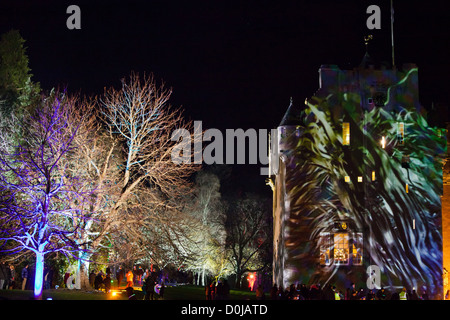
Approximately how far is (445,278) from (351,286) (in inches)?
329

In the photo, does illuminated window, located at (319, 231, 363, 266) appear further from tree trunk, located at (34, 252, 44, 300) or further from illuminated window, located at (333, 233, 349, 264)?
tree trunk, located at (34, 252, 44, 300)

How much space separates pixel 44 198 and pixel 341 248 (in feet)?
62.5

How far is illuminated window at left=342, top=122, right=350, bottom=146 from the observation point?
40.2m

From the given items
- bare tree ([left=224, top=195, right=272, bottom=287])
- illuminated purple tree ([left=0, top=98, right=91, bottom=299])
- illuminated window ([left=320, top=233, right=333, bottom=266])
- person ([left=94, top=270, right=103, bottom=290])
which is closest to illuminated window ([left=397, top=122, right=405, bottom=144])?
illuminated window ([left=320, top=233, right=333, bottom=266])

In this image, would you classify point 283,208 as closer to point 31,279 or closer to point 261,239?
point 31,279

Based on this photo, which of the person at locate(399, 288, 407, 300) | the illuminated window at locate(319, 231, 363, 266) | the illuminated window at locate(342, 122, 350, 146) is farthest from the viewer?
the illuminated window at locate(342, 122, 350, 146)

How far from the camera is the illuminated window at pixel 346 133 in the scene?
132ft

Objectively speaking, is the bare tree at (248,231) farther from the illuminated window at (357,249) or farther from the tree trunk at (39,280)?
the tree trunk at (39,280)

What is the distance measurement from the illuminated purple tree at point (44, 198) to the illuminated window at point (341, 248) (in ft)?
51.9

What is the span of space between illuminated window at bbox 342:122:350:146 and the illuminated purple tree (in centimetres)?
1710

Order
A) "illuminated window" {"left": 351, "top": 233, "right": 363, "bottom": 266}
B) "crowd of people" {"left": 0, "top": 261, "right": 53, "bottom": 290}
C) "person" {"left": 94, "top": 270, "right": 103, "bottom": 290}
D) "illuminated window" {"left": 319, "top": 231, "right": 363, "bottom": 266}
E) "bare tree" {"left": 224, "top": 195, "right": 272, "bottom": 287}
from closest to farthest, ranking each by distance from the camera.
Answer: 1. "person" {"left": 94, "top": 270, "right": 103, "bottom": 290}
2. "crowd of people" {"left": 0, "top": 261, "right": 53, "bottom": 290}
3. "illuminated window" {"left": 351, "top": 233, "right": 363, "bottom": 266}
4. "illuminated window" {"left": 319, "top": 231, "right": 363, "bottom": 266}
5. "bare tree" {"left": 224, "top": 195, "right": 272, "bottom": 287}

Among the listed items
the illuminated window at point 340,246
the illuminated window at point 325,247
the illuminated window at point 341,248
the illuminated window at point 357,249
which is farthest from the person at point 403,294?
the illuminated window at point 325,247

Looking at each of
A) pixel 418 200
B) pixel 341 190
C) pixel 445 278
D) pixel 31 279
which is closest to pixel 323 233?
pixel 341 190

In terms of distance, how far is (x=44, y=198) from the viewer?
30.1 meters
